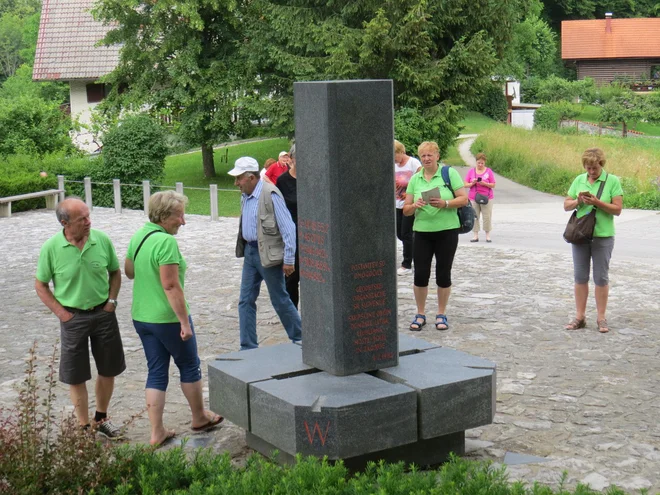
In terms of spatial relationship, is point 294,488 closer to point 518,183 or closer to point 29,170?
point 29,170

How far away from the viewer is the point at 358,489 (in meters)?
5.01

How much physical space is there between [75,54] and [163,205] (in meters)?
42.4

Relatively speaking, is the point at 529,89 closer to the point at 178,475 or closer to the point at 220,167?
the point at 220,167

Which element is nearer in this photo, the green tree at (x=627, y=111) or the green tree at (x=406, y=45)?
the green tree at (x=406, y=45)

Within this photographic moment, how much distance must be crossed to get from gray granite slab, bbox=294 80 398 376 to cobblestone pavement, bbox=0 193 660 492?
1.05 metres

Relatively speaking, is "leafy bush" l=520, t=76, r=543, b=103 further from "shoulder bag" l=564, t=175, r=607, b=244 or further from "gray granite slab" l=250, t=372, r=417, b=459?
"gray granite slab" l=250, t=372, r=417, b=459

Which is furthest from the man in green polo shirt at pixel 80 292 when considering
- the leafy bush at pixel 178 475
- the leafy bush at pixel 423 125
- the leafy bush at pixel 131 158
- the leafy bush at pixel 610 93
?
the leafy bush at pixel 610 93

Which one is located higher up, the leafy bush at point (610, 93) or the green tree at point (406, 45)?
the green tree at point (406, 45)

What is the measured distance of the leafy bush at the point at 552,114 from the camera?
171ft

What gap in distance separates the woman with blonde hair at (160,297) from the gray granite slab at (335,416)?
29.8 inches

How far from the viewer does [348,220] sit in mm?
6297

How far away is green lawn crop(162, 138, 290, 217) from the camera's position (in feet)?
101

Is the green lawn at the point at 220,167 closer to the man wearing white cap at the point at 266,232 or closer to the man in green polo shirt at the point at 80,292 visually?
the man wearing white cap at the point at 266,232

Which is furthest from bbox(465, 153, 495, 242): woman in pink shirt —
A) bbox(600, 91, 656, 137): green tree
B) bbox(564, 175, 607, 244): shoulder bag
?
bbox(600, 91, 656, 137): green tree
